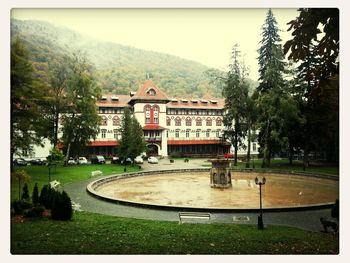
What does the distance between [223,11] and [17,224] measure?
8.02 m

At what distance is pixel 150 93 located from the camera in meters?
33.8

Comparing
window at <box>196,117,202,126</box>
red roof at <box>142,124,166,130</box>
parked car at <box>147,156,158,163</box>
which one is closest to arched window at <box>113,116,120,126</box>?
parked car at <box>147,156,158,163</box>

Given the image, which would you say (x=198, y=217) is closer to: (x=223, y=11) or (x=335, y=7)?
(x=223, y=11)

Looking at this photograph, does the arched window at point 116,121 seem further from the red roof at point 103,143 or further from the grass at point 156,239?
the grass at point 156,239

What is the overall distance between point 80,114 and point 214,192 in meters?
12.1

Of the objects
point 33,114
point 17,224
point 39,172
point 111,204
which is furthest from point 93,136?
point 17,224

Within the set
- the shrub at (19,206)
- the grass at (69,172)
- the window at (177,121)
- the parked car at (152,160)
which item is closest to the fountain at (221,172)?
the grass at (69,172)

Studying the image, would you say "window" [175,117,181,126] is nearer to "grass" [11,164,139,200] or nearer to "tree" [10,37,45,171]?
"grass" [11,164,139,200]

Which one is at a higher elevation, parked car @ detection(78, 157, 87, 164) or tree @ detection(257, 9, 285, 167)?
tree @ detection(257, 9, 285, 167)

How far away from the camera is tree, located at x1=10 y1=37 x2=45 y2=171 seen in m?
8.81

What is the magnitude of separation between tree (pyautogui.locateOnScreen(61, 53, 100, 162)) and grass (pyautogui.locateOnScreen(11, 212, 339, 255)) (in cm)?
→ 1393

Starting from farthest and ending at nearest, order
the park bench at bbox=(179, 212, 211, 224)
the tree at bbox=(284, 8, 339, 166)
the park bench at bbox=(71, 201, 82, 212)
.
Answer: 1. the park bench at bbox=(71, 201, 82, 212)
2. the park bench at bbox=(179, 212, 211, 224)
3. the tree at bbox=(284, 8, 339, 166)

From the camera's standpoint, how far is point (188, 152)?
36.6 meters

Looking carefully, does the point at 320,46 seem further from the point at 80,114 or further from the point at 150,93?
the point at 150,93
